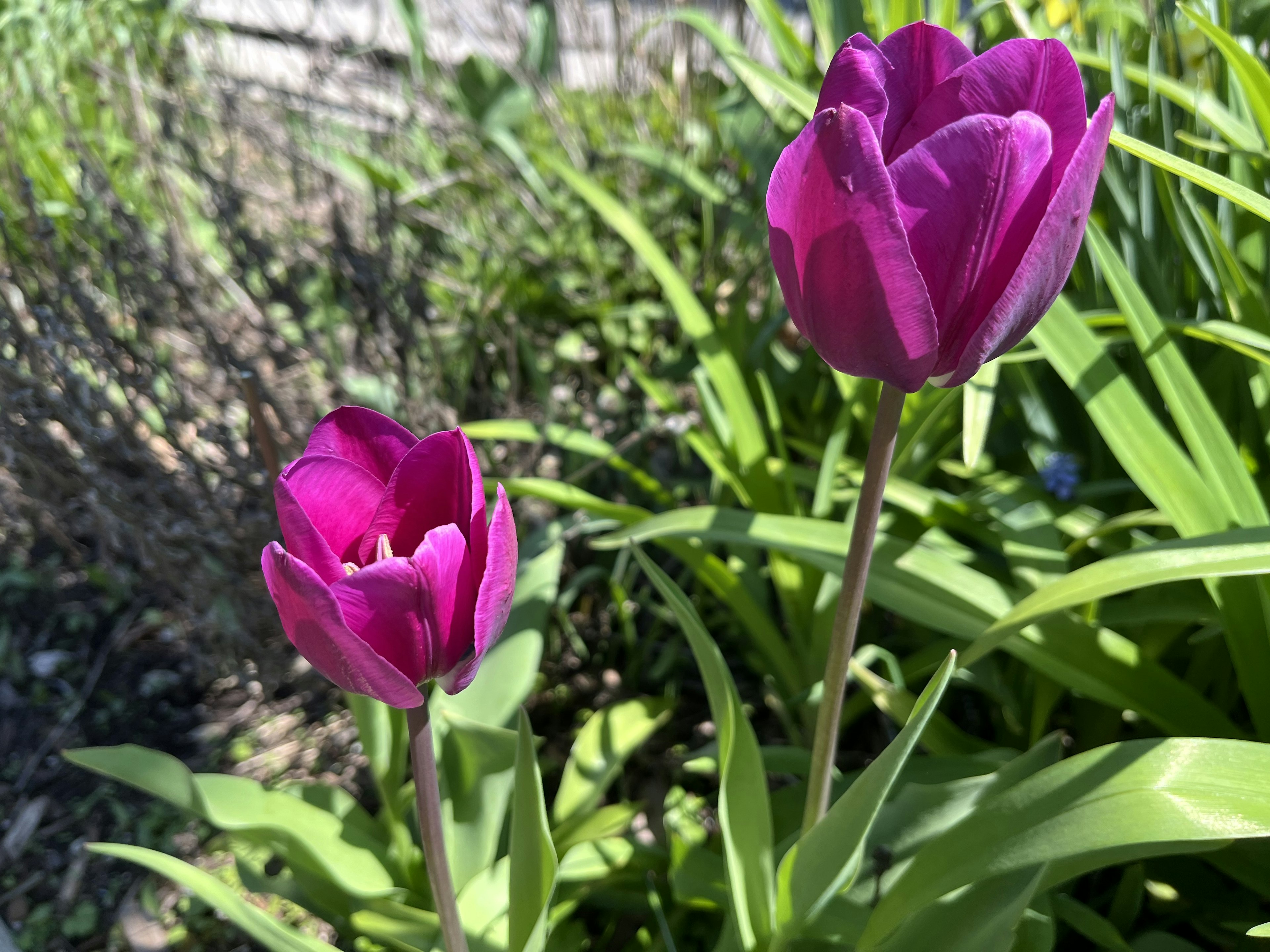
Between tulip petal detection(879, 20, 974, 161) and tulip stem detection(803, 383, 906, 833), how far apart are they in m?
0.20

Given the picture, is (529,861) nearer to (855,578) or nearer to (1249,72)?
(855,578)

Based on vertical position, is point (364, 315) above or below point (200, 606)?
above

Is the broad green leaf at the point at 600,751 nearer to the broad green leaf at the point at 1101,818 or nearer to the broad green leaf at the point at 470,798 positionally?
the broad green leaf at the point at 470,798

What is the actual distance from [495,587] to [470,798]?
0.61 m

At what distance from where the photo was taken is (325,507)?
→ 656 mm

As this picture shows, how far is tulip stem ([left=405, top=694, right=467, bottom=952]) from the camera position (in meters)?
0.69

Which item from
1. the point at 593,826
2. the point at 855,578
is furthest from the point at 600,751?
the point at 855,578

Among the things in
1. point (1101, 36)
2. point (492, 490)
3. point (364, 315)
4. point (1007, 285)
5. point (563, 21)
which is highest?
point (563, 21)

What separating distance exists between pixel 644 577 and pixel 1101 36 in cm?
134

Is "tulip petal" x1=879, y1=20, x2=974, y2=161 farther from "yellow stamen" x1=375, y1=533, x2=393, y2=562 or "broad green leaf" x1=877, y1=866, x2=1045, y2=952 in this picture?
"broad green leaf" x1=877, y1=866, x2=1045, y2=952

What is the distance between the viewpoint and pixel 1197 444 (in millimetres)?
1084

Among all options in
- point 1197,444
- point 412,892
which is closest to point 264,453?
point 412,892

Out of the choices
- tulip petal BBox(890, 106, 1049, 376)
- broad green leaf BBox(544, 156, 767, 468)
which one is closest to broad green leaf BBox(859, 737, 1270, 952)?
tulip petal BBox(890, 106, 1049, 376)

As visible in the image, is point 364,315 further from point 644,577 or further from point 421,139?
point 421,139
